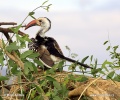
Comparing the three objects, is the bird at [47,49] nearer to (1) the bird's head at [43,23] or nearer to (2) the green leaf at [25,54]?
(1) the bird's head at [43,23]

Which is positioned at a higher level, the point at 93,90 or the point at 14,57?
the point at 14,57

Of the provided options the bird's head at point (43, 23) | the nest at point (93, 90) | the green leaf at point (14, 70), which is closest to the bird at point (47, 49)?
the bird's head at point (43, 23)

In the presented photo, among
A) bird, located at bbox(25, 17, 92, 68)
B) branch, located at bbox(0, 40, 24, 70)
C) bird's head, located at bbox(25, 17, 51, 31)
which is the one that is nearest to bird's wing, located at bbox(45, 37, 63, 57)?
bird, located at bbox(25, 17, 92, 68)

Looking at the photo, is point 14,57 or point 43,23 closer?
point 14,57

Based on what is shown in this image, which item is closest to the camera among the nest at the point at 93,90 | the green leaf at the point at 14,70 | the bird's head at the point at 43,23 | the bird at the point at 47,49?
the green leaf at the point at 14,70

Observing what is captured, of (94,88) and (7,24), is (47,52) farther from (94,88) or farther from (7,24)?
(7,24)

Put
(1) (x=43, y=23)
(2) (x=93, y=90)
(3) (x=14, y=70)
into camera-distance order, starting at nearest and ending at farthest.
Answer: (3) (x=14, y=70) < (2) (x=93, y=90) < (1) (x=43, y=23)

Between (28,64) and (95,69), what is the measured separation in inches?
26.9

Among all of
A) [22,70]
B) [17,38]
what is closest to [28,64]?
[22,70]

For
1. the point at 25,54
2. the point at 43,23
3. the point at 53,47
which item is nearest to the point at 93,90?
the point at 25,54

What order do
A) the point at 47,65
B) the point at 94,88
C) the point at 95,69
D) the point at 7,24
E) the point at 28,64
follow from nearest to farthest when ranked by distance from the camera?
the point at 28,64
the point at 7,24
the point at 95,69
the point at 94,88
the point at 47,65

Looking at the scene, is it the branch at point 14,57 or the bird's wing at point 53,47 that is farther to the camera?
the bird's wing at point 53,47

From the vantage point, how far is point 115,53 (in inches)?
163

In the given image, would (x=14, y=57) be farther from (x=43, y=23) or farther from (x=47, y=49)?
(x=43, y=23)
